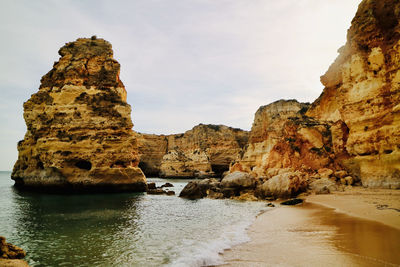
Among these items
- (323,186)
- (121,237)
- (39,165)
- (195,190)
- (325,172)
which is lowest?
(121,237)

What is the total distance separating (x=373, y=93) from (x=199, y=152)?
183 feet

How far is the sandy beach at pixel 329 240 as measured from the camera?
4727 mm

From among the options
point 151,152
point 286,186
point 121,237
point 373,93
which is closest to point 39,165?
point 121,237

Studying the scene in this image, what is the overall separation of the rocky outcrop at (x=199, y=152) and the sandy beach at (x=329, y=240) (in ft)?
176

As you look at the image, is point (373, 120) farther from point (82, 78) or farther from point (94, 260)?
point (82, 78)

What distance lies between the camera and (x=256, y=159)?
38625 millimetres

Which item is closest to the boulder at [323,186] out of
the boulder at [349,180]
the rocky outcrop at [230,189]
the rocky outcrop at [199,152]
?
the boulder at [349,180]

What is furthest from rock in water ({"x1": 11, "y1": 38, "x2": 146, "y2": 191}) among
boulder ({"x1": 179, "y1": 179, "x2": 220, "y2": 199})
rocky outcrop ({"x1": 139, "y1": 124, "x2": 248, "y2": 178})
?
rocky outcrop ({"x1": 139, "y1": 124, "x2": 248, "y2": 178})

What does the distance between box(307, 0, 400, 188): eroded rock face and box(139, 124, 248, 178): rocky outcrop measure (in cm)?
4866

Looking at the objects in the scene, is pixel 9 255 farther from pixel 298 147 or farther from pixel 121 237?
pixel 298 147

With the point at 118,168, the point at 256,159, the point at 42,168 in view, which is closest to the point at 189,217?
the point at 118,168

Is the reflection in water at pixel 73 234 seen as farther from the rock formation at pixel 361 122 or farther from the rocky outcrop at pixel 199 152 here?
the rocky outcrop at pixel 199 152

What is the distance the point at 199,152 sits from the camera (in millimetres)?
68125

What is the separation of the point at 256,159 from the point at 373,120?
25.1 metres
